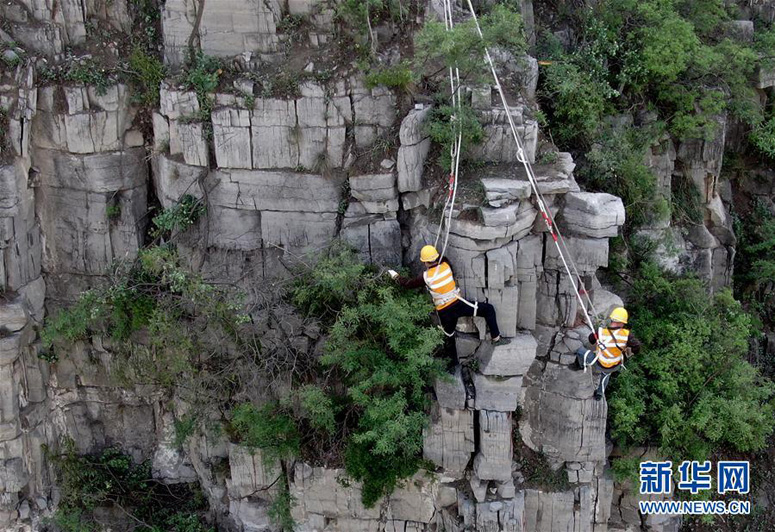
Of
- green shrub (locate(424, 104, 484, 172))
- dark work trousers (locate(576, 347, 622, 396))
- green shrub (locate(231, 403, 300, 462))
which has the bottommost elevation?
green shrub (locate(231, 403, 300, 462))

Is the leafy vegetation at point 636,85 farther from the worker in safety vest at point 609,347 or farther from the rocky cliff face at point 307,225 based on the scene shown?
the worker in safety vest at point 609,347

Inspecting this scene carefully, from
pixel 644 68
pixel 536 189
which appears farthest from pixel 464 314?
pixel 644 68

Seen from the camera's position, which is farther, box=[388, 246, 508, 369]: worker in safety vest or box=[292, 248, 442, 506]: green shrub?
box=[292, 248, 442, 506]: green shrub

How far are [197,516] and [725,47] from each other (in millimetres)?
11637

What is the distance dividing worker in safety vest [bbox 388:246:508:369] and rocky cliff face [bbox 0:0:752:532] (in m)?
0.19

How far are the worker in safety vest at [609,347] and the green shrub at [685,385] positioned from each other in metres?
0.76

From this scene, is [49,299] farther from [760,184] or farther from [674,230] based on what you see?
[760,184]

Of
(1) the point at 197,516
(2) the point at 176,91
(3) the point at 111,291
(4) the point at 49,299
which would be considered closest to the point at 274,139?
(2) the point at 176,91

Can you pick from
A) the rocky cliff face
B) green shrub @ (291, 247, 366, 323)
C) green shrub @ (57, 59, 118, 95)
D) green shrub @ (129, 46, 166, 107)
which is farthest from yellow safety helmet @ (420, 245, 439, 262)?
green shrub @ (57, 59, 118, 95)

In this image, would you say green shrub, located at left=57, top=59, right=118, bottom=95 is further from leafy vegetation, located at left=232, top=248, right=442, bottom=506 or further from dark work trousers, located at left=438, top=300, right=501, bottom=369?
dark work trousers, located at left=438, top=300, right=501, bottom=369

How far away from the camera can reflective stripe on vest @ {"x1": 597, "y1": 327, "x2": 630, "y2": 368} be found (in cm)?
1200

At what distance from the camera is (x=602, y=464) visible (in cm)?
1302

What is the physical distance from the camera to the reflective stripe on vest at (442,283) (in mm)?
11453

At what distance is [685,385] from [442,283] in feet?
13.9
